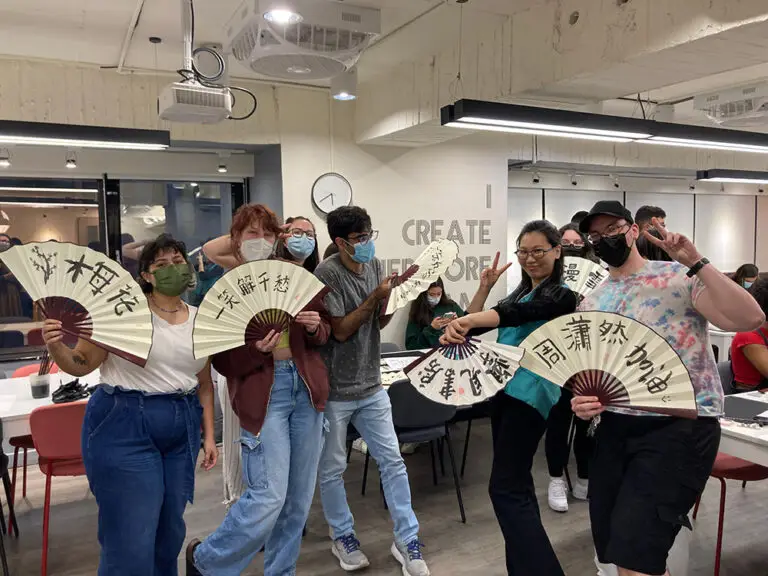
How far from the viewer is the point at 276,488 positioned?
7.52ft

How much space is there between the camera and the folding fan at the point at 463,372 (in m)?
2.29

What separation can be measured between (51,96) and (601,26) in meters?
3.94

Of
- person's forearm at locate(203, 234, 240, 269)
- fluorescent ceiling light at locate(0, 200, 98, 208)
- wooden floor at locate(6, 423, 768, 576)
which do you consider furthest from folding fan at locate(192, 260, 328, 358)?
fluorescent ceiling light at locate(0, 200, 98, 208)

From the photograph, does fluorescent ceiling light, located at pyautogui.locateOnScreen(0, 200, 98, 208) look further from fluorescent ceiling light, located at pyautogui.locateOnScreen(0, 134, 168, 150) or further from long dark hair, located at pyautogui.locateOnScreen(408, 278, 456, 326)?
long dark hair, located at pyautogui.locateOnScreen(408, 278, 456, 326)

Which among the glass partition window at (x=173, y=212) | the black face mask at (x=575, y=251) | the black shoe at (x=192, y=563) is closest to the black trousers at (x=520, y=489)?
the black shoe at (x=192, y=563)

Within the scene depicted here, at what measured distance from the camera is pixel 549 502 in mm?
3604

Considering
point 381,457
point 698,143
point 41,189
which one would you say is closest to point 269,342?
point 381,457

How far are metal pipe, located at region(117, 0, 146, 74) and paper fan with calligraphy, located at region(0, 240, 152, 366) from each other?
2.14 m

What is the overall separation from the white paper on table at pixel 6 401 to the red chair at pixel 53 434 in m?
0.35

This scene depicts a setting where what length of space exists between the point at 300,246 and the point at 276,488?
103cm

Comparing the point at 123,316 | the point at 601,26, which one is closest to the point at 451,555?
the point at 123,316

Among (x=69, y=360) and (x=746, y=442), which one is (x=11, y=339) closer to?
(x=69, y=360)

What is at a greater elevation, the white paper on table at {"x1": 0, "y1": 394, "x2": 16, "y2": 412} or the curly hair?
the curly hair

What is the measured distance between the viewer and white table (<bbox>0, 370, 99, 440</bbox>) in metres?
2.91
